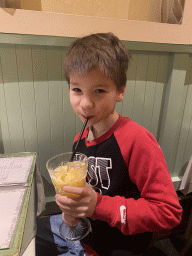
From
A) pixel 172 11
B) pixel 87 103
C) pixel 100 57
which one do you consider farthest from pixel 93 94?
pixel 172 11

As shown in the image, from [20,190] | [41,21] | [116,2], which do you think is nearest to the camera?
[20,190]

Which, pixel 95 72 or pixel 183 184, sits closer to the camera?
pixel 95 72

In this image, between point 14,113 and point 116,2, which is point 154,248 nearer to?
point 14,113

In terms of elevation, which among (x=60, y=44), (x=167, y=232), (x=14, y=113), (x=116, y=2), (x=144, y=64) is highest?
(x=116, y=2)

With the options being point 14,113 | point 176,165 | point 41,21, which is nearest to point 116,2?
point 41,21

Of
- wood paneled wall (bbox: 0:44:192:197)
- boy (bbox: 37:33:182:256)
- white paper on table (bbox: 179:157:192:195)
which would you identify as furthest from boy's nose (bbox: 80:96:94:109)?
white paper on table (bbox: 179:157:192:195)

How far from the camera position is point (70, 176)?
66cm

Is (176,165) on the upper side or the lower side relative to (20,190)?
lower

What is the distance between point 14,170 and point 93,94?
0.69 m

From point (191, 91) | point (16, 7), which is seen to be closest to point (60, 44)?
point (16, 7)

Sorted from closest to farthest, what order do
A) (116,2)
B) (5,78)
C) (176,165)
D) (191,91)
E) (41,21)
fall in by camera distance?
(41,21)
(5,78)
(116,2)
(191,91)
(176,165)

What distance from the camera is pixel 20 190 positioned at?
931 millimetres

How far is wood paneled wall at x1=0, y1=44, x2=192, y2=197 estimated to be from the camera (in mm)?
1430

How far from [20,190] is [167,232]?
1370mm
